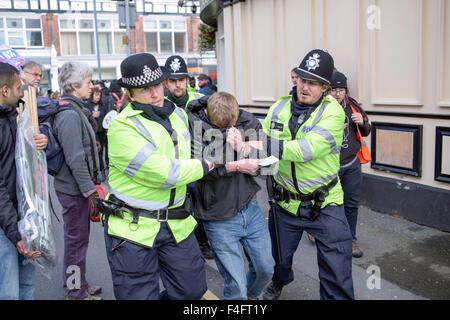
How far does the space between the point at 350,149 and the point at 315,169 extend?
154cm

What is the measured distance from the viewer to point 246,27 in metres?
8.46

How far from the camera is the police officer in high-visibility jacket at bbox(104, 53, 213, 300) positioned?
8.26ft

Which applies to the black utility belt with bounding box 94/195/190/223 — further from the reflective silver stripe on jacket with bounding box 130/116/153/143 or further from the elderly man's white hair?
the elderly man's white hair

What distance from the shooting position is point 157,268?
272 cm

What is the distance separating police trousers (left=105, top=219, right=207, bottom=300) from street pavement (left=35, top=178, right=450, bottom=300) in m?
1.12

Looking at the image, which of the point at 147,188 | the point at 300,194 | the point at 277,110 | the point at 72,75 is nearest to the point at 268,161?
the point at 300,194

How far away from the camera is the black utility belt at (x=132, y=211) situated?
2617 millimetres

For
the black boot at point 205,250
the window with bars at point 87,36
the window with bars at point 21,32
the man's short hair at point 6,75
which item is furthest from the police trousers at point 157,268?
the window with bars at point 21,32

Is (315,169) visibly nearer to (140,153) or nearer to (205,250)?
(140,153)

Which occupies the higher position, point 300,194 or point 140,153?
point 140,153

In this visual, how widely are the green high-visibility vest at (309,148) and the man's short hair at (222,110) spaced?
35 cm
